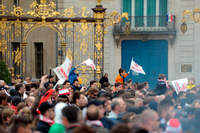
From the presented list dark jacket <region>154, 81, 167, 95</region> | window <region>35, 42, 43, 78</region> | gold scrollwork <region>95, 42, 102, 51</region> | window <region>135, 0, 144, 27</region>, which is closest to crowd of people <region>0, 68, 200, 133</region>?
dark jacket <region>154, 81, 167, 95</region>

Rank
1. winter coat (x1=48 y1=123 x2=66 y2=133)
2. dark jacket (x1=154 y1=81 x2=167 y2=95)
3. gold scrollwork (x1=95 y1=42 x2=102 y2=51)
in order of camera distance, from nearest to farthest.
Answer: winter coat (x1=48 y1=123 x2=66 y2=133), dark jacket (x1=154 y1=81 x2=167 y2=95), gold scrollwork (x1=95 y1=42 x2=102 y2=51)

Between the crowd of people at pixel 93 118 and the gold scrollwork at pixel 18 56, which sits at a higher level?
the gold scrollwork at pixel 18 56

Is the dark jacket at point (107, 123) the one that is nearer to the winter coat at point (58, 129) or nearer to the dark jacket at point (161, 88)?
the winter coat at point (58, 129)

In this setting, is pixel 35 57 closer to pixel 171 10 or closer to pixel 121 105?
pixel 171 10

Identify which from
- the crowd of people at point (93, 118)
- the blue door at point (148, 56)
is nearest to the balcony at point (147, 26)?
the blue door at point (148, 56)

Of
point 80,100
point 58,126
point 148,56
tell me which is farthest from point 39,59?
point 58,126

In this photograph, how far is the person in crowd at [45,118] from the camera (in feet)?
24.0

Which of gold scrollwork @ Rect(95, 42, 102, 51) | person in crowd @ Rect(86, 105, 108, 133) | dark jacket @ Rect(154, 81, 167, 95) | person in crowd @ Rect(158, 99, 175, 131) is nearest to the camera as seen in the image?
person in crowd @ Rect(86, 105, 108, 133)

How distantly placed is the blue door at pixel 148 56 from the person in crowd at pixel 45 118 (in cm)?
1689

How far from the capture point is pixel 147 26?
24203 mm

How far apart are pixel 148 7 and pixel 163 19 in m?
1.22

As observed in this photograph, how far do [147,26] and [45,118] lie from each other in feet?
56.9

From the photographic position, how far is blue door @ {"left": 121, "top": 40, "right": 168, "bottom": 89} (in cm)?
2444

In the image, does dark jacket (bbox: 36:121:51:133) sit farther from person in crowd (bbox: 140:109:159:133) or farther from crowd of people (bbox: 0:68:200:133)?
person in crowd (bbox: 140:109:159:133)
